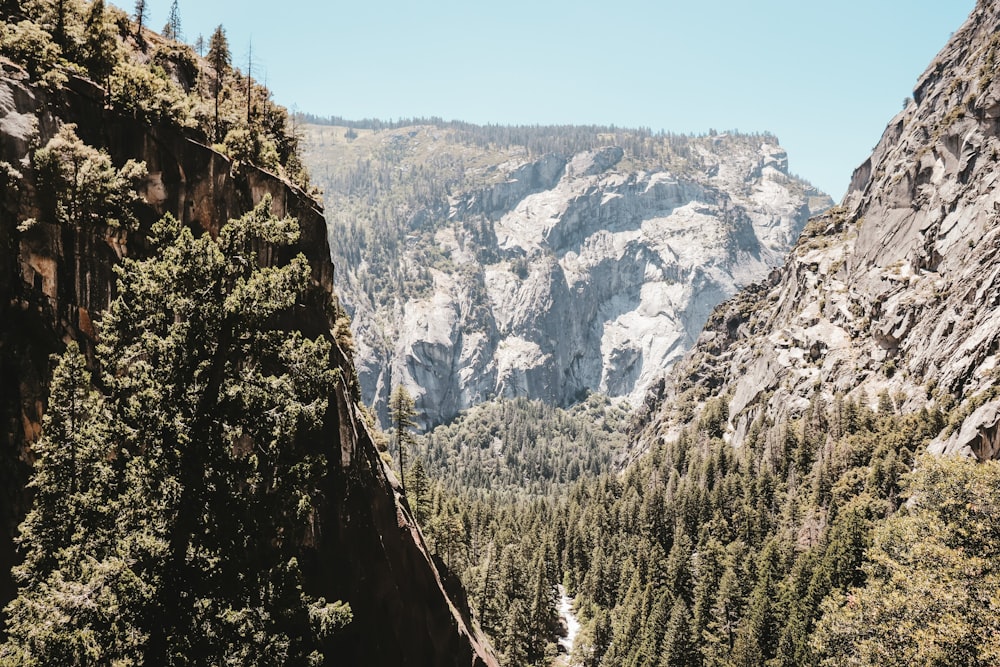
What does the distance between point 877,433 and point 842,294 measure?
6084cm

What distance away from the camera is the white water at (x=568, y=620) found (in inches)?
3686

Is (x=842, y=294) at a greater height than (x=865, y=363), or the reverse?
(x=842, y=294)

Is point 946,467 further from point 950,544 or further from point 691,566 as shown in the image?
point 691,566

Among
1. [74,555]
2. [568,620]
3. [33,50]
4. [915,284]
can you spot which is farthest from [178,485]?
[915,284]

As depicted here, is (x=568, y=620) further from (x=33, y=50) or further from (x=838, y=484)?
(x=33, y=50)

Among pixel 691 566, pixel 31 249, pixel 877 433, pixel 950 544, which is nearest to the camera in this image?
pixel 31 249

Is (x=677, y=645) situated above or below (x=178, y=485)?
below

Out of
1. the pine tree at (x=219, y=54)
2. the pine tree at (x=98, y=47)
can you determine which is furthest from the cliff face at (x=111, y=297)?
the pine tree at (x=219, y=54)

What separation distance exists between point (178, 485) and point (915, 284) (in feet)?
481

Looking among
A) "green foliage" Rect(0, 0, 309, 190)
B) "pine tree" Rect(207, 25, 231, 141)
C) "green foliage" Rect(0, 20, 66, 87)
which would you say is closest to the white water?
"green foliage" Rect(0, 0, 309, 190)

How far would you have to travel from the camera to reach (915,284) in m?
126

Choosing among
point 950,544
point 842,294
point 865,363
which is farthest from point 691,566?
point 842,294

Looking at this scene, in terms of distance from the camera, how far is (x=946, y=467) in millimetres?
31688

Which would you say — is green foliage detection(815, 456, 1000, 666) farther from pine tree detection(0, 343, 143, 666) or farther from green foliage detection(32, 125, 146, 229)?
green foliage detection(32, 125, 146, 229)
